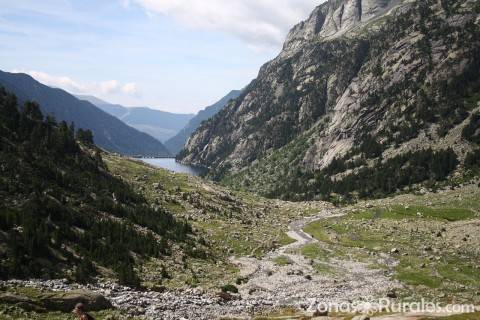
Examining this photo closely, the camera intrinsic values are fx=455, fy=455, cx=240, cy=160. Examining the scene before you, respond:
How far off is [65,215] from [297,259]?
132 feet

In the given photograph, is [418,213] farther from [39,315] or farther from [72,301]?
[39,315]

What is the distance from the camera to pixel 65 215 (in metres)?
66.4

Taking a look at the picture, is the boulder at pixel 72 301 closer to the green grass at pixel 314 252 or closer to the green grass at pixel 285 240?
the green grass at pixel 314 252

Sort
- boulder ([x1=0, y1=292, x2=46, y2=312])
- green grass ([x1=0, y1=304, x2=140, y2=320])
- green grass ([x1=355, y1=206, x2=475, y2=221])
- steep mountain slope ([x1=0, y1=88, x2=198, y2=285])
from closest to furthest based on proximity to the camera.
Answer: green grass ([x1=0, y1=304, x2=140, y2=320]) → boulder ([x1=0, y1=292, x2=46, y2=312]) → steep mountain slope ([x1=0, y1=88, x2=198, y2=285]) → green grass ([x1=355, y1=206, x2=475, y2=221])

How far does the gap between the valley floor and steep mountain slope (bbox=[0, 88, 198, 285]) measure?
374 cm

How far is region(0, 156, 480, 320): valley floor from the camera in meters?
46.8

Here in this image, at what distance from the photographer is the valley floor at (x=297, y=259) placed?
1843 inches

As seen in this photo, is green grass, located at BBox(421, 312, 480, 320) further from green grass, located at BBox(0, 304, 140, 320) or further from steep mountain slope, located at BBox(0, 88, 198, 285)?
steep mountain slope, located at BBox(0, 88, 198, 285)

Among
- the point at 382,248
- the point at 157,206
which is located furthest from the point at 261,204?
the point at 382,248

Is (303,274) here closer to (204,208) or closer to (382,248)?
(382,248)

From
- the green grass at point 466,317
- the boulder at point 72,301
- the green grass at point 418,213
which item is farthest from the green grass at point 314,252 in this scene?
the boulder at point 72,301

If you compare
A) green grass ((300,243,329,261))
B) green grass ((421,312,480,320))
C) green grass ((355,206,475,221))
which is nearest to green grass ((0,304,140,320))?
green grass ((421,312,480,320))

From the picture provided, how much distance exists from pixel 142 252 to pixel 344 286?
96.7 ft

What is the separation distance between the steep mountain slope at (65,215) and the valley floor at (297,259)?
3741 mm
